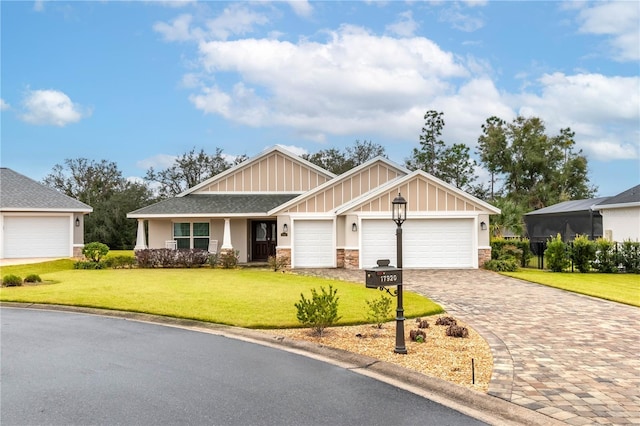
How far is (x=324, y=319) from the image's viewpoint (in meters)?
8.53

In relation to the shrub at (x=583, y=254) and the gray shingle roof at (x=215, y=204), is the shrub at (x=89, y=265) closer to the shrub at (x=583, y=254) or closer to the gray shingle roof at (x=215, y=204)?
the gray shingle roof at (x=215, y=204)

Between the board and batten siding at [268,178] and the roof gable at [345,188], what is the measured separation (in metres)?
2.97

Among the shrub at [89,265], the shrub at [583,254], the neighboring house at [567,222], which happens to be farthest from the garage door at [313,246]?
the neighboring house at [567,222]

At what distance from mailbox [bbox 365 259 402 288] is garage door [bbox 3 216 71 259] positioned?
22689 mm

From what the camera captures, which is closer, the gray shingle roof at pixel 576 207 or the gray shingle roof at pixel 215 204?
the gray shingle roof at pixel 215 204

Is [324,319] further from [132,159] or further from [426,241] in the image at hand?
[132,159]

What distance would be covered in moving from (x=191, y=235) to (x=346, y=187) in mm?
8345

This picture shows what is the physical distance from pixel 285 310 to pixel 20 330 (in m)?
5.21

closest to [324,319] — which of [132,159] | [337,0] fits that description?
[337,0]

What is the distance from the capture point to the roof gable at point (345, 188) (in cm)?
2247

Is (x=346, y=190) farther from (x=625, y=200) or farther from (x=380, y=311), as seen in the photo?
(x=380, y=311)

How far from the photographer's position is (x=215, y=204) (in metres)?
24.9

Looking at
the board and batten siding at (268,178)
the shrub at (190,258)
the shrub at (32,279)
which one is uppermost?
the board and batten siding at (268,178)

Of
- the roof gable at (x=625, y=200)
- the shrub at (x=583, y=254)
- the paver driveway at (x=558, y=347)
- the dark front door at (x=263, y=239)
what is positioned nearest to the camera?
the paver driveway at (x=558, y=347)
